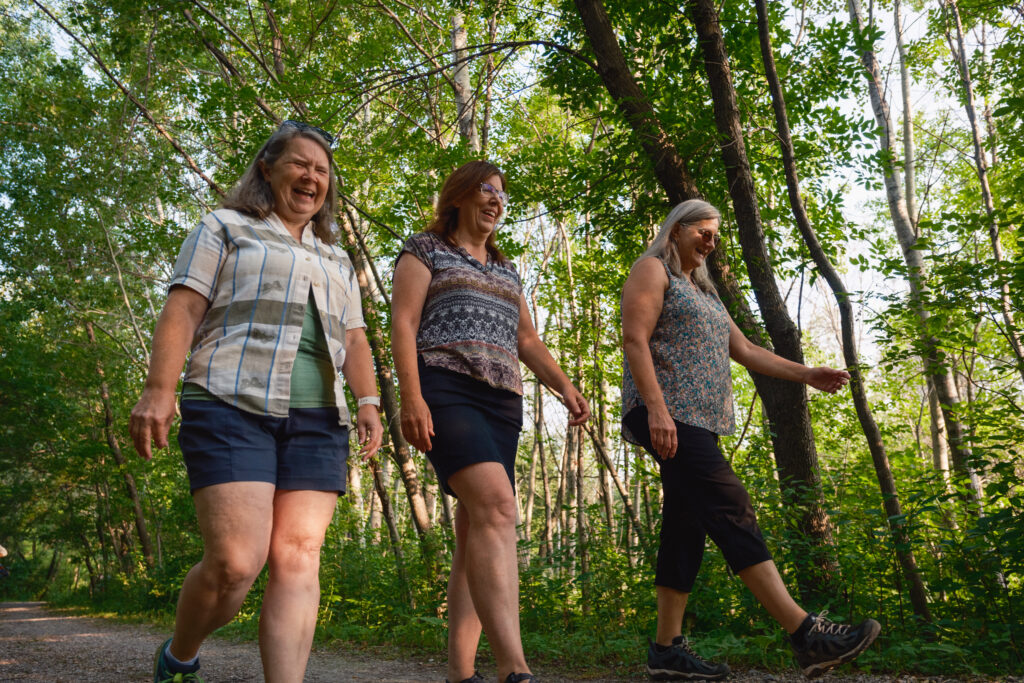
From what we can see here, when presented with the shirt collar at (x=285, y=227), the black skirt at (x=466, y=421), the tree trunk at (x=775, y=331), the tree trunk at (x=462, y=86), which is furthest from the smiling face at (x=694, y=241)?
the tree trunk at (x=462, y=86)

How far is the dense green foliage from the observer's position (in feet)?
15.4

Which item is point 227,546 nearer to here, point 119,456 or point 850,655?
point 850,655

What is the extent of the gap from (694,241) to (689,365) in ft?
2.15

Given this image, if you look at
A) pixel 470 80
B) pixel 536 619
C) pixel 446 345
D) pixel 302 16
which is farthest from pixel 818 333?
pixel 446 345

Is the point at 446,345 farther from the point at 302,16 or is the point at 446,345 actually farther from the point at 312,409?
the point at 302,16

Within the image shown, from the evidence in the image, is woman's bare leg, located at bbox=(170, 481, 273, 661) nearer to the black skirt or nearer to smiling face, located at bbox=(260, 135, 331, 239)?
the black skirt

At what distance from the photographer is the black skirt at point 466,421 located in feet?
9.80

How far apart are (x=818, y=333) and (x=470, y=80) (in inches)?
1016

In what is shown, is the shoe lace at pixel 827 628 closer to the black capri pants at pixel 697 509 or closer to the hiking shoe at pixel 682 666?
the black capri pants at pixel 697 509

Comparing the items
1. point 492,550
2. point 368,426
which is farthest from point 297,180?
point 492,550

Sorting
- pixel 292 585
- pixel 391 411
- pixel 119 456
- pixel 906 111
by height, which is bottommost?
pixel 292 585

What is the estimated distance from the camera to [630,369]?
3.63 metres

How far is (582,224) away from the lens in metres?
7.68

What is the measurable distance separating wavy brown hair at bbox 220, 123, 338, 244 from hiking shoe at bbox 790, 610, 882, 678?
2533 millimetres
